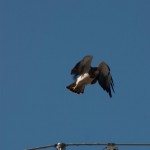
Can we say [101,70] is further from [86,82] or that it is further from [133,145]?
[133,145]

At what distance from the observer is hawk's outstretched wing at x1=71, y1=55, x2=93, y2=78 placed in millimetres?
16750

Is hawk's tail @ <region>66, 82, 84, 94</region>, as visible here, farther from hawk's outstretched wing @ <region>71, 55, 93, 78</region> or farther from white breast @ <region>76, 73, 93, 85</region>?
hawk's outstretched wing @ <region>71, 55, 93, 78</region>

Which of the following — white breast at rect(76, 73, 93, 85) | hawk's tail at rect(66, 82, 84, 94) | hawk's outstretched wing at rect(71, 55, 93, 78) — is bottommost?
hawk's tail at rect(66, 82, 84, 94)

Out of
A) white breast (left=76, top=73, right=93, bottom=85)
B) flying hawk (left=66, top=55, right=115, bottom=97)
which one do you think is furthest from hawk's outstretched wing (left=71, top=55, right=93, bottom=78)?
white breast (left=76, top=73, right=93, bottom=85)

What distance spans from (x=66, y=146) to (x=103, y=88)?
8.55 meters

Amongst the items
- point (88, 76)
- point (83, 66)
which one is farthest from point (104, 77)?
point (88, 76)

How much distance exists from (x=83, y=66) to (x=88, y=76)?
42.6 inches

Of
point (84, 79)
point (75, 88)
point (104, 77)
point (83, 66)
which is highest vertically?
point (83, 66)

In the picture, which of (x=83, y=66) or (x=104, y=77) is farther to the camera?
(x=83, y=66)

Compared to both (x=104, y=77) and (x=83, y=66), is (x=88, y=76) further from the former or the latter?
(x=83, y=66)

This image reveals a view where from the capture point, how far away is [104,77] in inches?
656

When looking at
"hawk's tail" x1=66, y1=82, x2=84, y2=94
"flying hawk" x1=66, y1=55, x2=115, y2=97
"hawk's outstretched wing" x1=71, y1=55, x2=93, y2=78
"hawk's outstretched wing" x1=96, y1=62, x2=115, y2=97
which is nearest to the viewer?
"hawk's tail" x1=66, y1=82, x2=84, y2=94

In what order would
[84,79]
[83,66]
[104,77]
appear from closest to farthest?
[84,79] → [104,77] → [83,66]

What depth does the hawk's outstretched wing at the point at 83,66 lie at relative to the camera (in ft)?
55.0
